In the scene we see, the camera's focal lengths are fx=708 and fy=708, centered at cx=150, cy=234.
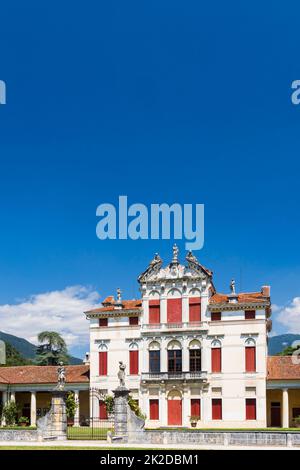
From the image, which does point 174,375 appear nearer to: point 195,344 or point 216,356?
point 195,344

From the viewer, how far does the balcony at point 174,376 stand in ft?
168

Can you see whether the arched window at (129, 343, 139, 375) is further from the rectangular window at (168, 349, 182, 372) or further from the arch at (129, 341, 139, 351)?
the rectangular window at (168, 349, 182, 372)

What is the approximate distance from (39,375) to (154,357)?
33.1ft

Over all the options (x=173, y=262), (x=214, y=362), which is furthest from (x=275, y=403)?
(x=173, y=262)

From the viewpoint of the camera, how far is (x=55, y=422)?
111 ft

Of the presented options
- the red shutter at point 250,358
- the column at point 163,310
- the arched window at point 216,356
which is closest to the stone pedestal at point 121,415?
the arched window at point 216,356

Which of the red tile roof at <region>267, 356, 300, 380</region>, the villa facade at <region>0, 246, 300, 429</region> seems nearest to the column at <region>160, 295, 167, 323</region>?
the villa facade at <region>0, 246, 300, 429</region>

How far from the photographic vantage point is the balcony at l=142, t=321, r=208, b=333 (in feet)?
171

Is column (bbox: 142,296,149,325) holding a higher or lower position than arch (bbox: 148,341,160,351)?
higher

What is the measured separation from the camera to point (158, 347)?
53.0 m

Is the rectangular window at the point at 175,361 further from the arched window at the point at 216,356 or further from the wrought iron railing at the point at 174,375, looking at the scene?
the arched window at the point at 216,356

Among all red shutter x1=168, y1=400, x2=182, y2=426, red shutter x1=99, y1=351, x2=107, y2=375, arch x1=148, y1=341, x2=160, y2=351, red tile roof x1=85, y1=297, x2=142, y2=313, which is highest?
red tile roof x1=85, y1=297, x2=142, y2=313
